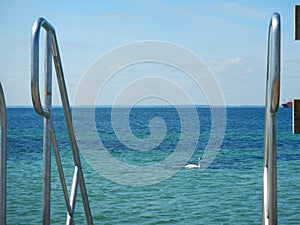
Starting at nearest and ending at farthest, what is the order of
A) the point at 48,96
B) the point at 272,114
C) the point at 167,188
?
the point at 272,114 < the point at 48,96 < the point at 167,188

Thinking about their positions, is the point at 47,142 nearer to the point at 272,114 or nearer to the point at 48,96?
the point at 48,96

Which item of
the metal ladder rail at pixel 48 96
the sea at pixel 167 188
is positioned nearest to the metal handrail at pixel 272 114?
the metal ladder rail at pixel 48 96

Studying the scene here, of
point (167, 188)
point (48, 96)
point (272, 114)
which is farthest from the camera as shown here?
point (167, 188)

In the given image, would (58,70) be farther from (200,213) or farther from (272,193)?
(200,213)

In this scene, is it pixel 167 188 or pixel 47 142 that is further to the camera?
pixel 167 188

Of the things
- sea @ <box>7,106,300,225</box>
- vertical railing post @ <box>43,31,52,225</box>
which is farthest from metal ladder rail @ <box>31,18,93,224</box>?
sea @ <box>7,106,300,225</box>

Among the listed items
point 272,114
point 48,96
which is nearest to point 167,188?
point 48,96

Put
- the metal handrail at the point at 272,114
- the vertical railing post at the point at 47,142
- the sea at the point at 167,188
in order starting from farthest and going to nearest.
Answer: the sea at the point at 167,188 → the vertical railing post at the point at 47,142 → the metal handrail at the point at 272,114

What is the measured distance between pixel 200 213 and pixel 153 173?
642 cm

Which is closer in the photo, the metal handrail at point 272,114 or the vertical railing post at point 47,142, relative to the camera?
the metal handrail at point 272,114

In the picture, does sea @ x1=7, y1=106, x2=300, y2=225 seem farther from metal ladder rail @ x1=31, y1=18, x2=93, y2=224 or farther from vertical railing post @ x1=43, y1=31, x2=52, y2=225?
vertical railing post @ x1=43, y1=31, x2=52, y2=225

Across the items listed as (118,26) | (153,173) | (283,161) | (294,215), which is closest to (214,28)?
(118,26)

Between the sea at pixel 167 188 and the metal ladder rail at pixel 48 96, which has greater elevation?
the metal ladder rail at pixel 48 96

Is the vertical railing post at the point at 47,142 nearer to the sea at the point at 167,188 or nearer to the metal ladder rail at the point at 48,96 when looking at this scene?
the metal ladder rail at the point at 48,96
